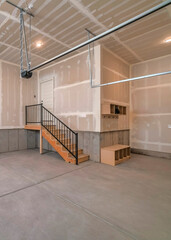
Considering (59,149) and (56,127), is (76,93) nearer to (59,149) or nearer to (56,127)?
(56,127)

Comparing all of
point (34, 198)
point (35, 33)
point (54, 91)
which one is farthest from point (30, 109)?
point (34, 198)

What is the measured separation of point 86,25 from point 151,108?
12.6ft

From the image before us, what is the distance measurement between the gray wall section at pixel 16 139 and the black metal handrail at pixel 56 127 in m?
0.63

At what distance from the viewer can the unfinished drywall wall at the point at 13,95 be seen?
6.03m

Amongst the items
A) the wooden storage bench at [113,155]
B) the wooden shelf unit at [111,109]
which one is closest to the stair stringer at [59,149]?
the wooden storage bench at [113,155]

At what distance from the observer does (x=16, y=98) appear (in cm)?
645

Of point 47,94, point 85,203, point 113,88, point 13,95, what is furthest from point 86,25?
point 13,95

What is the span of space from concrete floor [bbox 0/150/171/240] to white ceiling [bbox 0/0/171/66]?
390cm

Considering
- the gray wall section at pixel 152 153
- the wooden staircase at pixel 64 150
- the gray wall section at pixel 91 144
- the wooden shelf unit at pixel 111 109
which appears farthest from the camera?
the gray wall section at pixel 152 153

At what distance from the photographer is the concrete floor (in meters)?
1.75

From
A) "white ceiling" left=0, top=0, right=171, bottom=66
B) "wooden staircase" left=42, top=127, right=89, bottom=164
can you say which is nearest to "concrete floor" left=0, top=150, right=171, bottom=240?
"wooden staircase" left=42, top=127, right=89, bottom=164

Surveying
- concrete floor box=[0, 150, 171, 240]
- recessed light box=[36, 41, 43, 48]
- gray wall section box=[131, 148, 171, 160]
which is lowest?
concrete floor box=[0, 150, 171, 240]

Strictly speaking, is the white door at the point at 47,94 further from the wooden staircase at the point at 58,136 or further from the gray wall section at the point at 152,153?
the gray wall section at the point at 152,153

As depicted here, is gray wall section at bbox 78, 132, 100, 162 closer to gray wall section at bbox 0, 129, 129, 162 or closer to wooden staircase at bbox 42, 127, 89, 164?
gray wall section at bbox 0, 129, 129, 162
